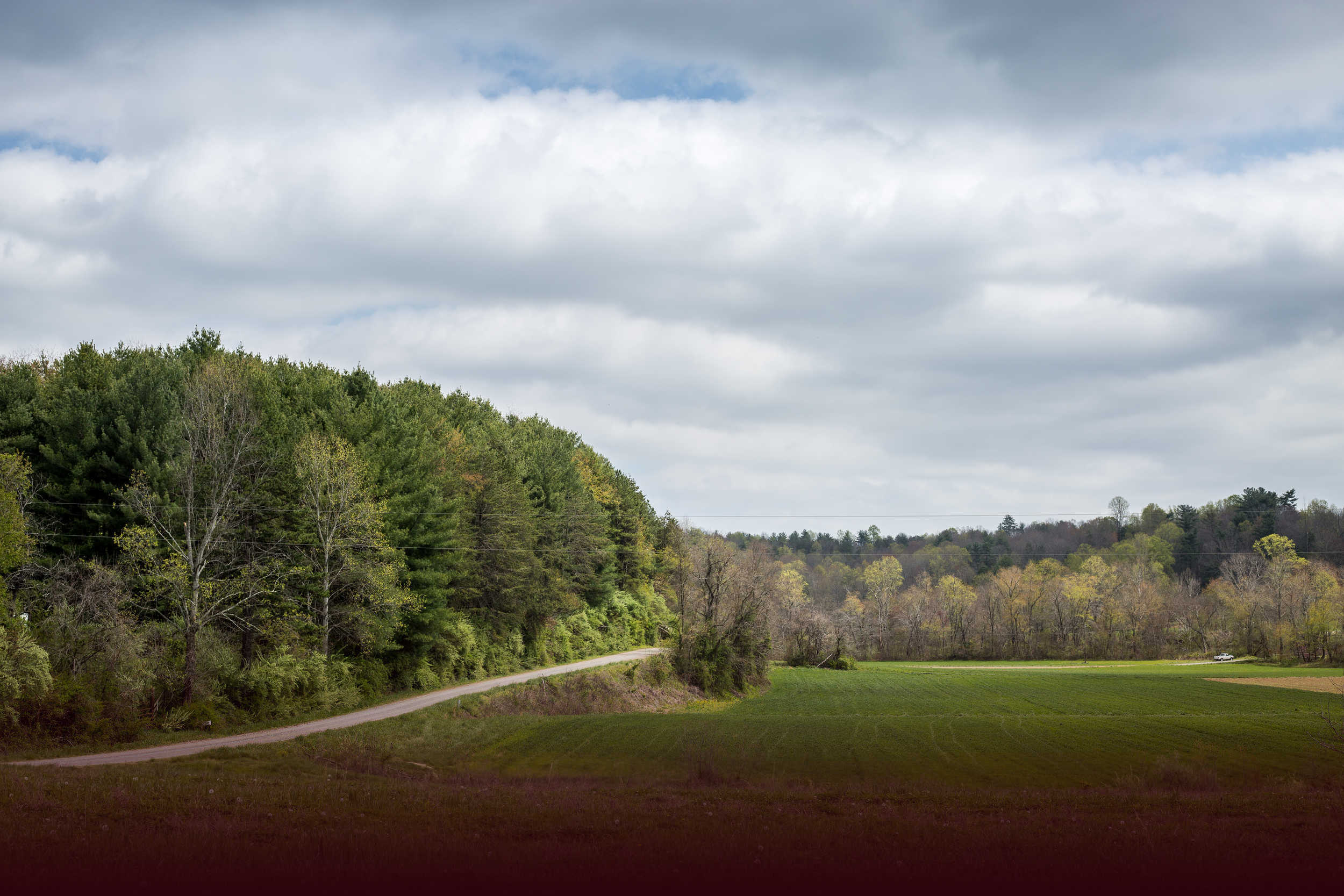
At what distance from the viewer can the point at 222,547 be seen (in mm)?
40094

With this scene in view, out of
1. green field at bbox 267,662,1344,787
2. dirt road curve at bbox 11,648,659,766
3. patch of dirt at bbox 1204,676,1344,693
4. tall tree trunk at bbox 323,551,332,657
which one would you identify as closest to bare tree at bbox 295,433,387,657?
tall tree trunk at bbox 323,551,332,657

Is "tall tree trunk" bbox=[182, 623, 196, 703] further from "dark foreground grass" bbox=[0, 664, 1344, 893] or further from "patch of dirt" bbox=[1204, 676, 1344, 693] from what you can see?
"patch of dirt" bbox=[1204, 676, 1344, 693]

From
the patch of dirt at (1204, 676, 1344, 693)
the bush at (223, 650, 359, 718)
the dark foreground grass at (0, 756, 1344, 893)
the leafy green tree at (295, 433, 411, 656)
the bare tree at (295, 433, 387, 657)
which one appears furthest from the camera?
the patch of dirt at (1204, 676, 1344, 693)

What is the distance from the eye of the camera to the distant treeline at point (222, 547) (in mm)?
33062

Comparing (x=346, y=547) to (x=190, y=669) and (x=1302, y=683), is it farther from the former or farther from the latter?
(x=1302, y=683)

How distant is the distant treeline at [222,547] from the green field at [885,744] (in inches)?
294

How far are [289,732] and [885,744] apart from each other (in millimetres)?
22731

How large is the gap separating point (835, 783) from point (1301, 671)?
90.2m

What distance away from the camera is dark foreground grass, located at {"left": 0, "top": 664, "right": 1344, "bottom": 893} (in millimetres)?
12453

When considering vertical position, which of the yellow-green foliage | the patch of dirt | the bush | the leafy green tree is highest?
the leafy green tree

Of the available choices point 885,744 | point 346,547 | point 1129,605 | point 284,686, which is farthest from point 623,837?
point 1129,605

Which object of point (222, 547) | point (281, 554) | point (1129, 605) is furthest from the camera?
point (1129, 605)

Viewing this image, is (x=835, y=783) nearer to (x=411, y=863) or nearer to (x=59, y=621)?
(x=411, y=863)

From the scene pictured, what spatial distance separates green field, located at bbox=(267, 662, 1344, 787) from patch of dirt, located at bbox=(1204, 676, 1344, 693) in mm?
15369
